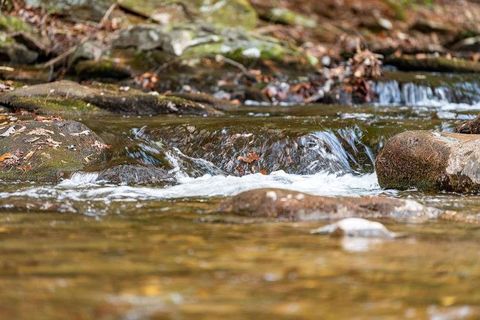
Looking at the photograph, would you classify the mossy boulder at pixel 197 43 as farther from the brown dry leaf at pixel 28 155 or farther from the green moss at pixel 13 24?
the brown dry leaf at pixel 28 155

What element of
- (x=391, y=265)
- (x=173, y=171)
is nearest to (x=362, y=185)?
(x=173, y=171)

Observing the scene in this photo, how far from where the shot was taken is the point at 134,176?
23.3 feet

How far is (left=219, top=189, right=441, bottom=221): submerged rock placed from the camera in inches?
194

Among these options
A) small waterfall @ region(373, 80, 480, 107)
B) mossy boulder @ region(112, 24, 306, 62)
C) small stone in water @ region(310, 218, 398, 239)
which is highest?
mossy boulder @ region(112, 24, 306, 62)

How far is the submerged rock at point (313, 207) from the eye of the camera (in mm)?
4938

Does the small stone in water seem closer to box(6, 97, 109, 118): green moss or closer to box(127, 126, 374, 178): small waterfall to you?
A: box(127, 126, 374, 178): small waterfall

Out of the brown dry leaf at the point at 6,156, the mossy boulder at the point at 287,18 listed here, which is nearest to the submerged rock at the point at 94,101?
the brown dry leaf at the point at 6,156

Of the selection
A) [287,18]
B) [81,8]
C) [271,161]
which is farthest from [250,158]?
[287,18]

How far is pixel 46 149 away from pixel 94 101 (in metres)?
3.27

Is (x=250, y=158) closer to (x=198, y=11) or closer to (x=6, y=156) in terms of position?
(x=6, y=156)

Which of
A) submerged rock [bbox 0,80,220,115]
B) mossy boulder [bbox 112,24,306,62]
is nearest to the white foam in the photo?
submerged rock [bbox 0,80,220,115]

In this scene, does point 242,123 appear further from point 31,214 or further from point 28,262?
point 28,262

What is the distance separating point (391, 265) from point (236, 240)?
0.96m

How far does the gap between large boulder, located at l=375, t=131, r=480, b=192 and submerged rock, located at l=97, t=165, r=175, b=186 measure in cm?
217
